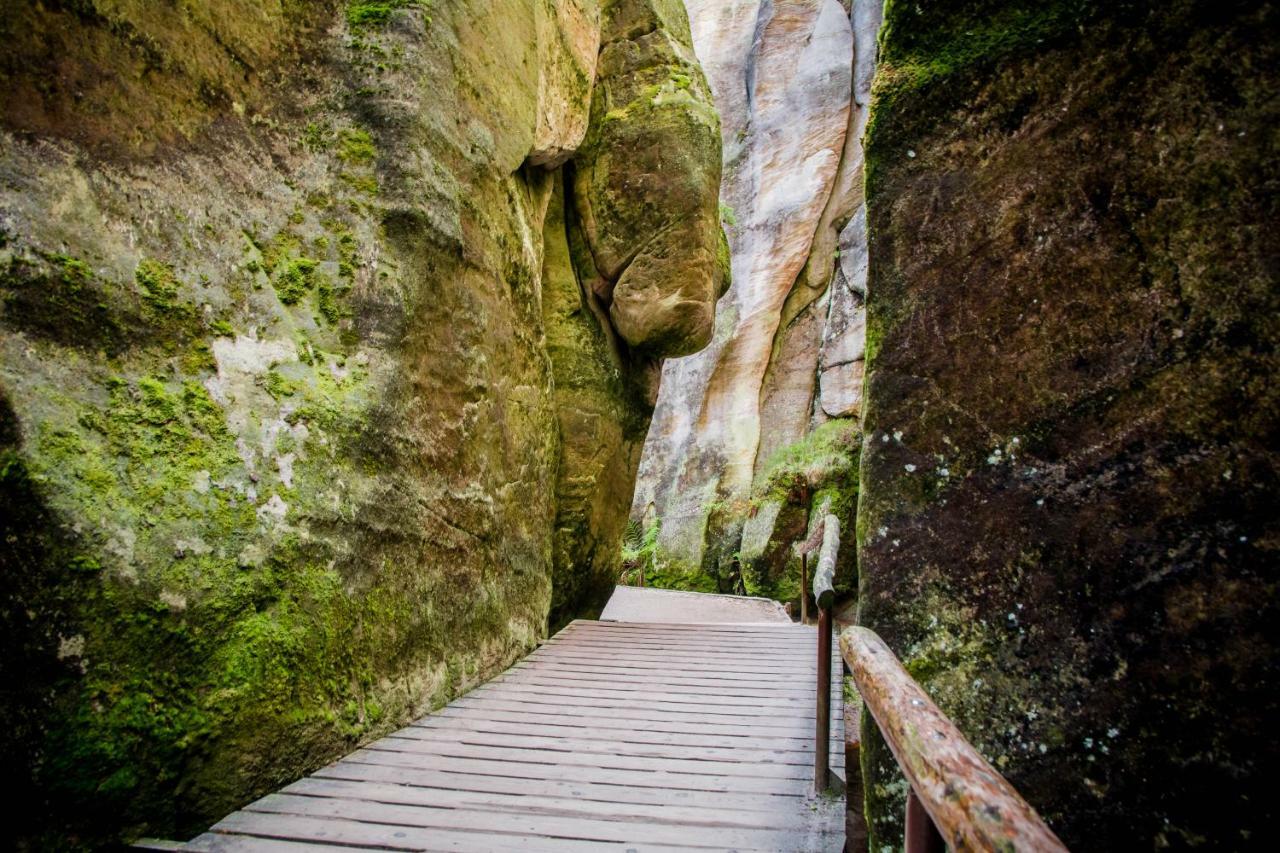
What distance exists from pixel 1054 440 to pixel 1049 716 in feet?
2.45

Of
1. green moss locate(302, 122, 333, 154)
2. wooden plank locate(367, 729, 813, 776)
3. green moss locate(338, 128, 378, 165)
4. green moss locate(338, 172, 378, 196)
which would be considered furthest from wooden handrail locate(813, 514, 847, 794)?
green moss locate(302, 122, 333, 154)

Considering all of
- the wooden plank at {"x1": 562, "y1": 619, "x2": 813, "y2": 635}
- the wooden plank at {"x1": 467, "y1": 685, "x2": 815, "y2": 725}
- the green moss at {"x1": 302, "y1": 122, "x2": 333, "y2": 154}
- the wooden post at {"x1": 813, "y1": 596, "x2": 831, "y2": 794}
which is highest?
the green moss at {"x1": 302, "y1": 122, "x2": 333, "y2": 154}

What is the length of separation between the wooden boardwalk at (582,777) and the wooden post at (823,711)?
0.27 feet

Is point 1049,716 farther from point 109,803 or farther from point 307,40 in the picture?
point 307,40

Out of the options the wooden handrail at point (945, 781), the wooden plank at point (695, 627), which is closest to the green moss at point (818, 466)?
the wooden plank at point (695, 627)

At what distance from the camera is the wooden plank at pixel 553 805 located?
2621 millimetres

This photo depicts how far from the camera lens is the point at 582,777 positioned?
3033 mm

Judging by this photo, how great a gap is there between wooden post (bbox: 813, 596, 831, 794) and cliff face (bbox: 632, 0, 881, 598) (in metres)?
11.8

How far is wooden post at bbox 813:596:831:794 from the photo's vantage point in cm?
284

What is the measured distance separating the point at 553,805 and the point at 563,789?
0.50 ft

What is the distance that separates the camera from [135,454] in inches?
101

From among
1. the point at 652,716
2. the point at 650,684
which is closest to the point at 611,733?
the point at 652,716

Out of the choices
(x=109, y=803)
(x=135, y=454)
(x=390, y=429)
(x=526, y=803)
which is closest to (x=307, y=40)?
(x=390, y=429)

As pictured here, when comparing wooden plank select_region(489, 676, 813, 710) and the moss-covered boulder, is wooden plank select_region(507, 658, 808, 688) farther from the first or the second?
the moss-covered boulder
